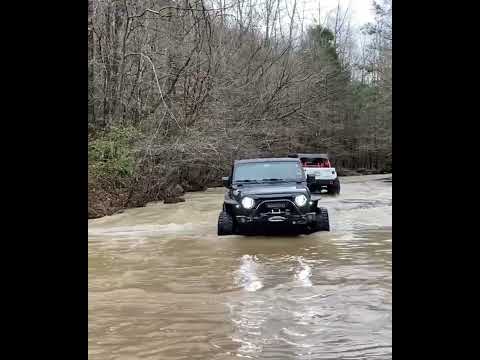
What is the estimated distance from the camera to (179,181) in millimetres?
28062

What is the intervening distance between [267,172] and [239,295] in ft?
19.3

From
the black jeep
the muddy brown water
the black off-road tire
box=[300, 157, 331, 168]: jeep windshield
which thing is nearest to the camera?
the muddy brown water

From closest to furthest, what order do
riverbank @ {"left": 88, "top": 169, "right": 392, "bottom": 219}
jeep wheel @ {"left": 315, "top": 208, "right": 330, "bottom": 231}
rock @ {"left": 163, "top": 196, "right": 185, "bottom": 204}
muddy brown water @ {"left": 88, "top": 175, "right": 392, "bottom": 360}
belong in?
muddy brown water @ {"left": 88, "top": 175, "right": 392, "bottom": 360}, jeep wheel @ {"left": 315, "top": 208, "right": 330, "bottom": 231}, riverbank @ {"left": 88, "top": 169, "right": 392, "bottom": 219}, rock @ {"left": 163, "top": 196, "right": 185, "bottom": 204}

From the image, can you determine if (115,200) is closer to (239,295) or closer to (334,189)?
(334,189)

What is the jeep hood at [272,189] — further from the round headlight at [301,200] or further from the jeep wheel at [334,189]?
the jeep wheel at [334,189]

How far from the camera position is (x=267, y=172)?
44.0 feet

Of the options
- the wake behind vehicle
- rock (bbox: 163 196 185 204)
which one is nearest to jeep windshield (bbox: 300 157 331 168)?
the wake behind vehicle

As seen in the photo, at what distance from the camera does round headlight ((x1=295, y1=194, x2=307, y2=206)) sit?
12172 millimetres

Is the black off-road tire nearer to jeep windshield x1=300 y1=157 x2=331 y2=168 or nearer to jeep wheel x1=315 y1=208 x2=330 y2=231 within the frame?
jeep windshield x1=300 y1=157 x2=331 y2=168

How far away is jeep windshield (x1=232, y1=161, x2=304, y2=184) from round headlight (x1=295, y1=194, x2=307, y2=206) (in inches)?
41.3
